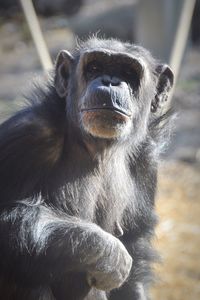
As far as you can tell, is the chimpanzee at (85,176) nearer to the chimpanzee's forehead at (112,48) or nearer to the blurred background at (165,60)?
the chimpanzee's forehead at (112,48)

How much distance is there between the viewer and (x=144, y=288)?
4.89m

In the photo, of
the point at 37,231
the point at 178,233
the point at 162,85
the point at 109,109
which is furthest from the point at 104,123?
the point at 178,233

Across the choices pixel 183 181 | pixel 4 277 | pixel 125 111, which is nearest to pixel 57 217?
pixel 4 277

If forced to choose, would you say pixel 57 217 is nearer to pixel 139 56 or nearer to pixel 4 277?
pixel 4 277

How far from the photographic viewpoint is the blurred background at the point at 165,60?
6312mm

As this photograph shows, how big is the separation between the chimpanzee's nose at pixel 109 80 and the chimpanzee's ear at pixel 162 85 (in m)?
0.60

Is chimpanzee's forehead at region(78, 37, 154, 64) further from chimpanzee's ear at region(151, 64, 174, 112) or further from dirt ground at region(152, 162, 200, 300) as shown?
dirt ground at region(152, 162, 200, 300)

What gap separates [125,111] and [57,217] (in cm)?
76

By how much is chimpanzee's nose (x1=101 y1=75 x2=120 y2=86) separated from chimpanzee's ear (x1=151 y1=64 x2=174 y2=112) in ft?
1.97

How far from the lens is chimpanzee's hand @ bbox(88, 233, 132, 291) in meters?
3.95

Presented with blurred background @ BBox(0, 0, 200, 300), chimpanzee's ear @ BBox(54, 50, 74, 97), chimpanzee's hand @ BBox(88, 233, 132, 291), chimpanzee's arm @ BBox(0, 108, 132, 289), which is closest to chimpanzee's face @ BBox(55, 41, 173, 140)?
chimpanzee's ear @ BBox(54, 50, 74, 97)

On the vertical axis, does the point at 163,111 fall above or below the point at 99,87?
below

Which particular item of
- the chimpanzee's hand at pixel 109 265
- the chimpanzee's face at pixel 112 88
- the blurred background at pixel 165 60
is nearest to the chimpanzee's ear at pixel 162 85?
the chimpanzee's face at pixel 112 88

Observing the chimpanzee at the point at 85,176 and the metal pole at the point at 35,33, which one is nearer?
the chimpanzee at the point at 85,176
